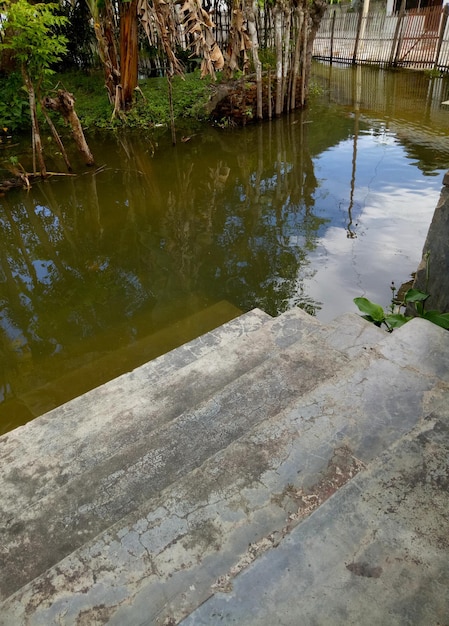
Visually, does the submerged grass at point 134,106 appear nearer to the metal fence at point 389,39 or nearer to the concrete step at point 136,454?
the metal fence at point 389,39

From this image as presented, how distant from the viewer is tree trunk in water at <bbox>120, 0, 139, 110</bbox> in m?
9.14

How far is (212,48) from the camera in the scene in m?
6.98

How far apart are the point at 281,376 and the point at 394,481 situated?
91 cm

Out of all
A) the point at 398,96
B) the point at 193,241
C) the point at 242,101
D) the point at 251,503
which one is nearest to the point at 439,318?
the point at 251,503

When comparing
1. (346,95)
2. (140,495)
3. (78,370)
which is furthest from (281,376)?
(346,95)

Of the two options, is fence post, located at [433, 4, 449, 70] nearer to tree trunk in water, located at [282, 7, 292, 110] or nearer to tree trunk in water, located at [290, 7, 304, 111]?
tree trunk in water, located at [290, 7, 304, 111]

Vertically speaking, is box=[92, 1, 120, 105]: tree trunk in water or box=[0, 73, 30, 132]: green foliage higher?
box=[92, 1, 120, 105]: tree trunk in water

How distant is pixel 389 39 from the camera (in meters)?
13.7

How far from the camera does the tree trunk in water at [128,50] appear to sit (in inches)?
360

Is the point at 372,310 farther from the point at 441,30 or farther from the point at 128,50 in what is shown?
the point at 441,30

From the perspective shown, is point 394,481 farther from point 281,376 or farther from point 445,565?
point 281,376

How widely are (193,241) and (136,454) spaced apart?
3.73m

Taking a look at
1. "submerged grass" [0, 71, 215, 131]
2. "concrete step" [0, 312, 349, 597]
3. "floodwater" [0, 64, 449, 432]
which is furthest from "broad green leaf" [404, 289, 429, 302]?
"submerged grass" [0, 71, 215, 131]

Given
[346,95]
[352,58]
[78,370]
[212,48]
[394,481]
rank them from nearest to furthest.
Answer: [394,481] → [78,370] → [212,48] → [346,95] → [352,58]
